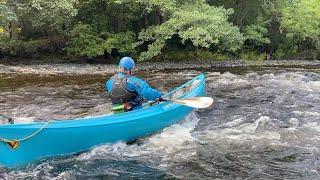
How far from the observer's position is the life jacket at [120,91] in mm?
8125

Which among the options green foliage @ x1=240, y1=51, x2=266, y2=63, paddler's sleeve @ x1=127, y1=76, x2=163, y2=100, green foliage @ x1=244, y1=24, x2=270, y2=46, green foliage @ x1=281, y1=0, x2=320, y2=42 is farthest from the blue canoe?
green foliage @ x1=281, y1=0, x2=320, y2=42

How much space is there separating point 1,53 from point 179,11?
8767 mm

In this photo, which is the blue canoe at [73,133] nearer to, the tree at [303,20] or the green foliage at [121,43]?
the green foliage at [121,43]

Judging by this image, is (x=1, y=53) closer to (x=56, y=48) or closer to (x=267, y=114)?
(x=56, y=48)

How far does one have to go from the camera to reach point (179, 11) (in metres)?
19.4

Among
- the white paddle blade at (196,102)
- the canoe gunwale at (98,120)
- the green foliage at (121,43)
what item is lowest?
the canoe gunwale at (98,120)

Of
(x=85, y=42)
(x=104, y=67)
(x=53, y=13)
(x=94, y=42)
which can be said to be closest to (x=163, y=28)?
(x=104, y=67)

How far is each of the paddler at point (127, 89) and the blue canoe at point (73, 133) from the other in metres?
0.30

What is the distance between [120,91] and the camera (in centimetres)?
815

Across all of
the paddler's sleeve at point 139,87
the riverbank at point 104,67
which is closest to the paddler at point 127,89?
the paddler's sleeve at point 139,87

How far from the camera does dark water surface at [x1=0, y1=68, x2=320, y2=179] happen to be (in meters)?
6.77

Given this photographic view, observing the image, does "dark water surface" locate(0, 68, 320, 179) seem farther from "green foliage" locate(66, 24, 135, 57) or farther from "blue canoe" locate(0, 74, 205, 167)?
"green foliage" locate(66, 24, 135, 57)

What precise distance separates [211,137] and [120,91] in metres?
1.87

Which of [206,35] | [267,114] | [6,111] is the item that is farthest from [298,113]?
[206,35]
